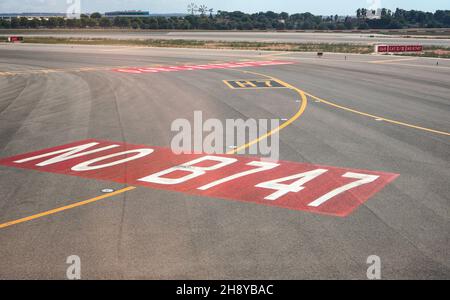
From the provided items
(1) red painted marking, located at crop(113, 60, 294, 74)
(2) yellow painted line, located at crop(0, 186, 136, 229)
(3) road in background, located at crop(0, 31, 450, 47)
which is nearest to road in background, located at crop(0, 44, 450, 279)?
(2) yellow painted line, located at crop(0, 186, 136, 229)

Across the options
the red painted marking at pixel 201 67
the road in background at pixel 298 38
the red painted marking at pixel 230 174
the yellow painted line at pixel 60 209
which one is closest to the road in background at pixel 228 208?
the yellow painted line at pixel 60 209

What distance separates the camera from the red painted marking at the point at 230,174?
36.0ft

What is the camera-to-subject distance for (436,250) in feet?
28.1

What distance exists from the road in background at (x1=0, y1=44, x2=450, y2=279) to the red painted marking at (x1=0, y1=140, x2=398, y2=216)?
14.6 inches

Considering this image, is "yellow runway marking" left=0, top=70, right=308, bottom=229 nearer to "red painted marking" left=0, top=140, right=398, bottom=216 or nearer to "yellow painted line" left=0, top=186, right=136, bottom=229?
"yellow painted line" left=0, top=186, right=136, bottom=229

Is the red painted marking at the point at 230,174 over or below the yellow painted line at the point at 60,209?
over

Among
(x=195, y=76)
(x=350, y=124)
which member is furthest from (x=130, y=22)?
(x=350, y=124)

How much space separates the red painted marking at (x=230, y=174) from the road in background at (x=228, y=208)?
0.37 meters

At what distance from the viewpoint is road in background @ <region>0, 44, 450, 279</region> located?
26.5 ft

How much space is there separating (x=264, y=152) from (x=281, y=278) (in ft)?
25.7

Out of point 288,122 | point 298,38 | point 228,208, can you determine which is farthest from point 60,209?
point 298,38

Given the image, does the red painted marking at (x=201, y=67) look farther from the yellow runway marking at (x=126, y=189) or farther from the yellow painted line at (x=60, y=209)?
the yellow painted line at (x=60, y=209)

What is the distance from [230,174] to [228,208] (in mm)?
2517
